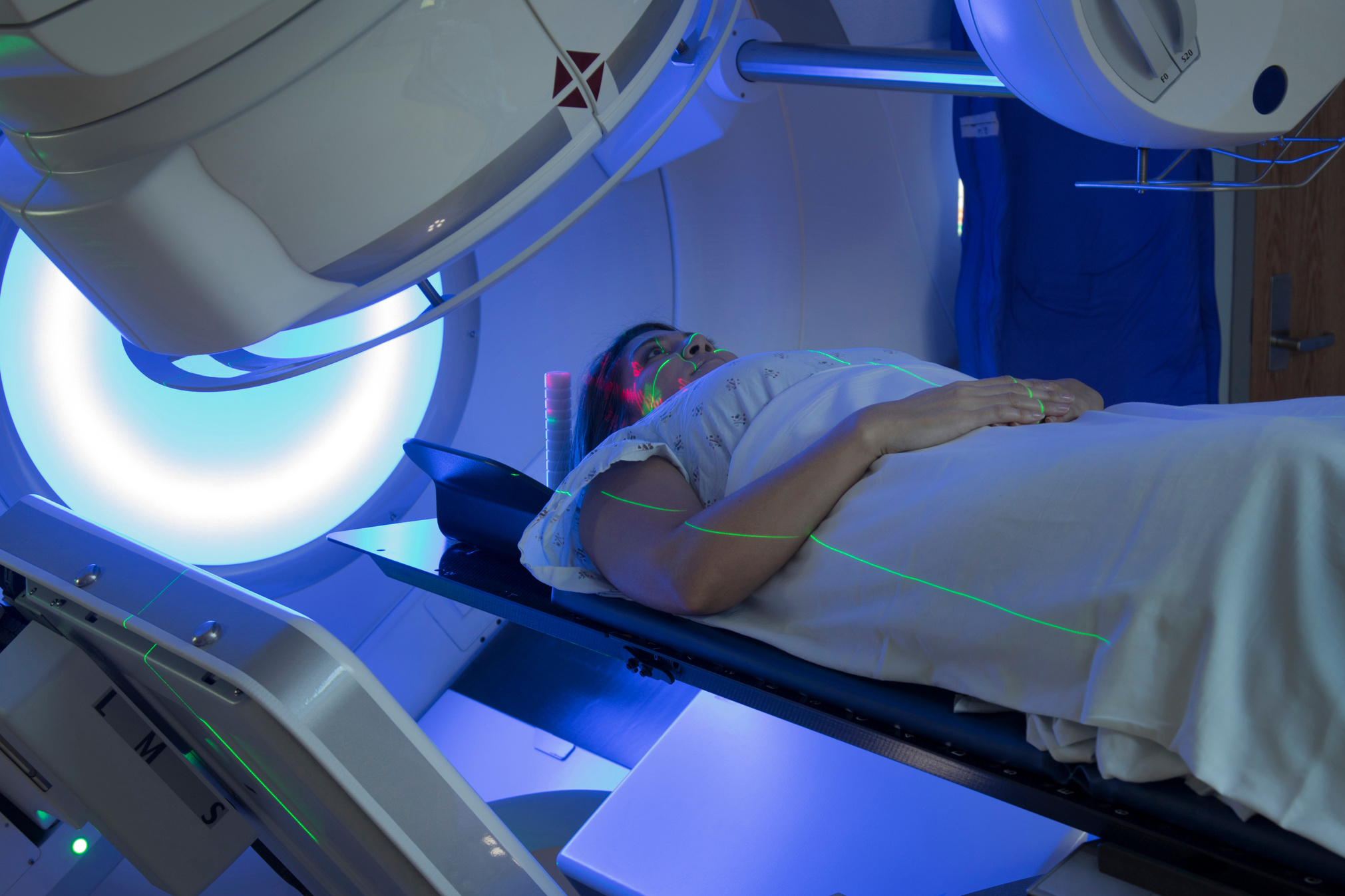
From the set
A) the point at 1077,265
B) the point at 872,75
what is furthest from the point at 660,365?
the point at 1077,265

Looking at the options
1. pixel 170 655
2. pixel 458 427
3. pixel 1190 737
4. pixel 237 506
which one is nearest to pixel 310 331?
pixel 170 655

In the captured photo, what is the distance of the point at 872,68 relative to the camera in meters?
1.56

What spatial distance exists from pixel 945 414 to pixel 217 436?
4.70 feet

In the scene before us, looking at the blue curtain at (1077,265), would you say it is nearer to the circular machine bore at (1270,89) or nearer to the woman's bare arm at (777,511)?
the circular machine bore at (1270,89)

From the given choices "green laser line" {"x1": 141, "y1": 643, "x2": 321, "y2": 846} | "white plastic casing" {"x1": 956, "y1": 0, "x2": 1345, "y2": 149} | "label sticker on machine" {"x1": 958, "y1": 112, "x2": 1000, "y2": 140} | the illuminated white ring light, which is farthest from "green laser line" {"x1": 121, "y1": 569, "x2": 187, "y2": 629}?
"label sticker on machine" {"x1": 958, "y1": 112, "x2": 1000, "y2": 140}

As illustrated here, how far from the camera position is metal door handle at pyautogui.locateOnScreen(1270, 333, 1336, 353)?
2.77m

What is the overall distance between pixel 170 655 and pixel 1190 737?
847 mm

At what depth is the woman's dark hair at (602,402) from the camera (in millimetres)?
1797

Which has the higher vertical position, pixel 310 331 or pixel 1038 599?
pixel 310 331

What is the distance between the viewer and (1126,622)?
80 cm

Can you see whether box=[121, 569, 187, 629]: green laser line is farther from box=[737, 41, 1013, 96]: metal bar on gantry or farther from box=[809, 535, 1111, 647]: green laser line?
box=[737, 41, 1013, 96]: metal bar on gantry

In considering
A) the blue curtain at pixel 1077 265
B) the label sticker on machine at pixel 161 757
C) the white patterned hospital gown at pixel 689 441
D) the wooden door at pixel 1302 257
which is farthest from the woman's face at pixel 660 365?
the wooden door at pixel 1302 257

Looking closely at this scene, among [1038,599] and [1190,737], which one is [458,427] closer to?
[1038,599]

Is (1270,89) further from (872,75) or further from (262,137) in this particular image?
(262,137)
